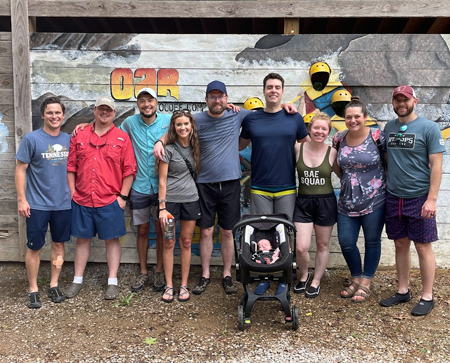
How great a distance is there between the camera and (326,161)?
13.9 feet

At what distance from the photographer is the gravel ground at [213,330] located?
3.40 m

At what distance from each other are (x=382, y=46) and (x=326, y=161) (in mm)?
1757

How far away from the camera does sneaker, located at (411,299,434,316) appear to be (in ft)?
13.1

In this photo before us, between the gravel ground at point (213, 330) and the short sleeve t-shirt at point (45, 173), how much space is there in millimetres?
1098

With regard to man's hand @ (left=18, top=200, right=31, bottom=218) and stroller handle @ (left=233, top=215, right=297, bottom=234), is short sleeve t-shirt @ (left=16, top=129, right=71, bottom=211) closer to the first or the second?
man's hand @ (left=18, top=200, right=31, bottom=218)

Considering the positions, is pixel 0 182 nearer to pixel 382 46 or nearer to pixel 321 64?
pixel 321 64

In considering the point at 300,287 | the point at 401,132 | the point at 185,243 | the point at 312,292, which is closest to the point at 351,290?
the point at 312,292

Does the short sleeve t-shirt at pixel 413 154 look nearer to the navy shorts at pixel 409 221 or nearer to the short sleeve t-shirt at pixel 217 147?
the navy shorts at pixel 409 221

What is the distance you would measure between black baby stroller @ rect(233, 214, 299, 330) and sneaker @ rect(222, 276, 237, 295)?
69cm

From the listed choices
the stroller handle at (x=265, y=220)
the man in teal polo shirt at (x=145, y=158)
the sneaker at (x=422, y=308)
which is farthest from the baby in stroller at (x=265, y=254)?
the sneaker at (x=422, y=308)

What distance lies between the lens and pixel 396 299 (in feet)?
13.9

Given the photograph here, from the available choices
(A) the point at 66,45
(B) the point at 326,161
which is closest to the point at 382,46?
(B) the point at 326,161

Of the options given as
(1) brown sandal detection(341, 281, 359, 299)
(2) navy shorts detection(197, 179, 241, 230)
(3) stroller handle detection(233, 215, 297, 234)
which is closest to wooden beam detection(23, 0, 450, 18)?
(2) navy shorts detection(197, 179, 241, 230)

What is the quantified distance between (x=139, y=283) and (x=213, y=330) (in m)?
1.27
